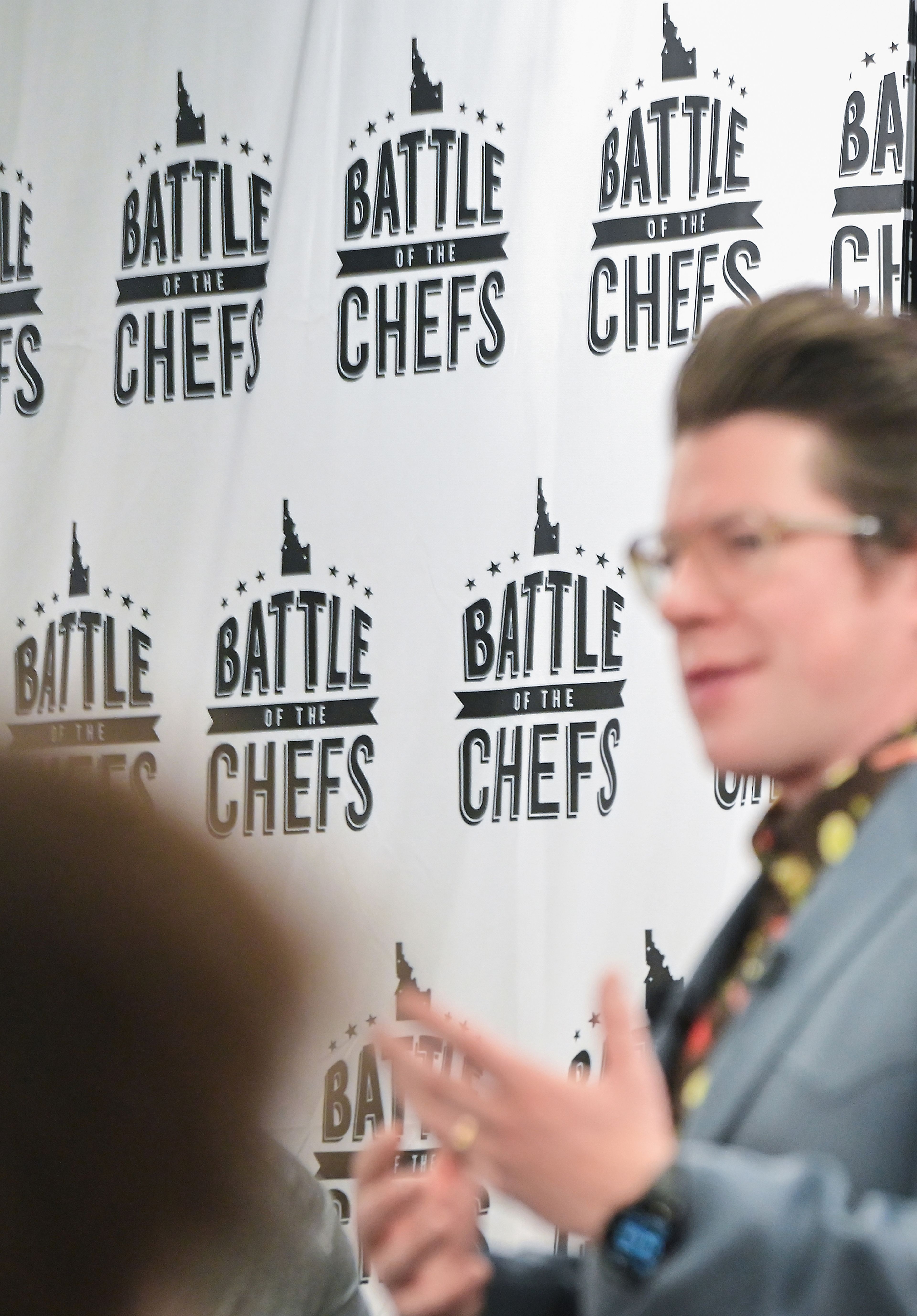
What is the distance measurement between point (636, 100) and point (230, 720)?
3.78ft

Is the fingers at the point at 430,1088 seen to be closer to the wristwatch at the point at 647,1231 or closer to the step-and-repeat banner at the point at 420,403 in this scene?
the wristwatch at the point at 647,1231

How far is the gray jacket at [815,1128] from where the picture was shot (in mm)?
799

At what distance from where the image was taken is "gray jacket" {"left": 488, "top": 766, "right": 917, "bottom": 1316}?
0.80 m

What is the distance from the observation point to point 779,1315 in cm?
80

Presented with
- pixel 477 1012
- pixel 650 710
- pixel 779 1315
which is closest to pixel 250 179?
pixel 650 710

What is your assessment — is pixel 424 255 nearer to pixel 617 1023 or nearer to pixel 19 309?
pixel 19 309

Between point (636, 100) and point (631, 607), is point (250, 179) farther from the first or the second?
point (631, 607)

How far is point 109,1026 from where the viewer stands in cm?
42

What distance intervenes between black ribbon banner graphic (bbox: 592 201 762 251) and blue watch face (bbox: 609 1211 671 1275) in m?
1.92

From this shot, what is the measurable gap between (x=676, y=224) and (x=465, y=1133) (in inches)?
76.5

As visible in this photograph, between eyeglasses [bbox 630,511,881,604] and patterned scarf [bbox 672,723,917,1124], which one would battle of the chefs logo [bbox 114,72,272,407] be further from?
patterned scarf [bbox 672,723,917,1124]

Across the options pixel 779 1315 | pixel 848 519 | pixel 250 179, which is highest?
pixel 250 179

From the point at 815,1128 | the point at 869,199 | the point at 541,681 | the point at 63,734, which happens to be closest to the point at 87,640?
the point at 541,681

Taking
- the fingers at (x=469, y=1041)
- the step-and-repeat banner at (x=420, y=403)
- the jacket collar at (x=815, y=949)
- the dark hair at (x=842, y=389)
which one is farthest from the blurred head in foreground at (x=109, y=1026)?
the step-and-repeat banner at (x=420, y=403)
